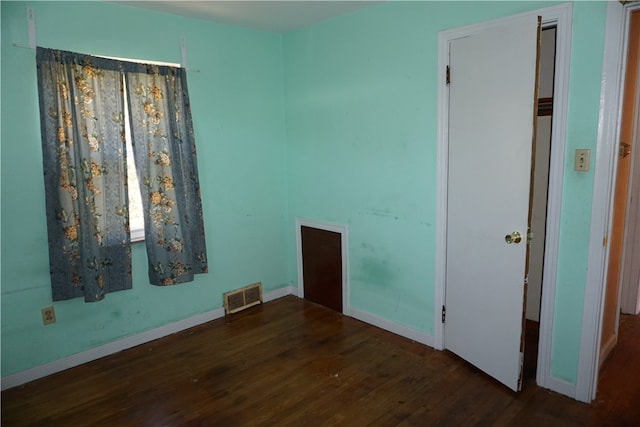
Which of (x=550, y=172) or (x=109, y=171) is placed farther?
(x=109, y=171)

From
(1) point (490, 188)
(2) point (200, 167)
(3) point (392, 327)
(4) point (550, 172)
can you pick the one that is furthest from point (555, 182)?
(2) point (200, 167)

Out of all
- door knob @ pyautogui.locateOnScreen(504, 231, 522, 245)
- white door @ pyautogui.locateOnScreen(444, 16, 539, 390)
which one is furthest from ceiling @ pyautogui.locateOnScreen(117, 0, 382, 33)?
door knob @ pyautogui.locateOnScreen(504, 231, 522, 245)

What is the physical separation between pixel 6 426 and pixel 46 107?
5.70 feet

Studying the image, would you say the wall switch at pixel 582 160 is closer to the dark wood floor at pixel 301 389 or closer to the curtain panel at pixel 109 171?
the dark wood floor at pixel 301 389

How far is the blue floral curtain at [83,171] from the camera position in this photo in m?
2.47

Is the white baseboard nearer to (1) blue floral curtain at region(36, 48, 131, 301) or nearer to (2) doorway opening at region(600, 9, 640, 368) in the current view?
(2) doorway opening at region(600, 9, 640, 368)

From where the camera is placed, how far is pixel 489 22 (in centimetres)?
234

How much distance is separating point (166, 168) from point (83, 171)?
0.52 meters

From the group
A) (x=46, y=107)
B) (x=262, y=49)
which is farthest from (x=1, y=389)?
(x=262, y=49)

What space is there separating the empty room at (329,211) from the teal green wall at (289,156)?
15mm

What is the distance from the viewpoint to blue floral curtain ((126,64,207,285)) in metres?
2.81

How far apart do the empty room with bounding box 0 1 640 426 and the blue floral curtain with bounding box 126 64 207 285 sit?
15 mm

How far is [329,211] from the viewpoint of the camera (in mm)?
3475

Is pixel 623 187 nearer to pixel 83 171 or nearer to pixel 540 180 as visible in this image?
pixel 540 180
